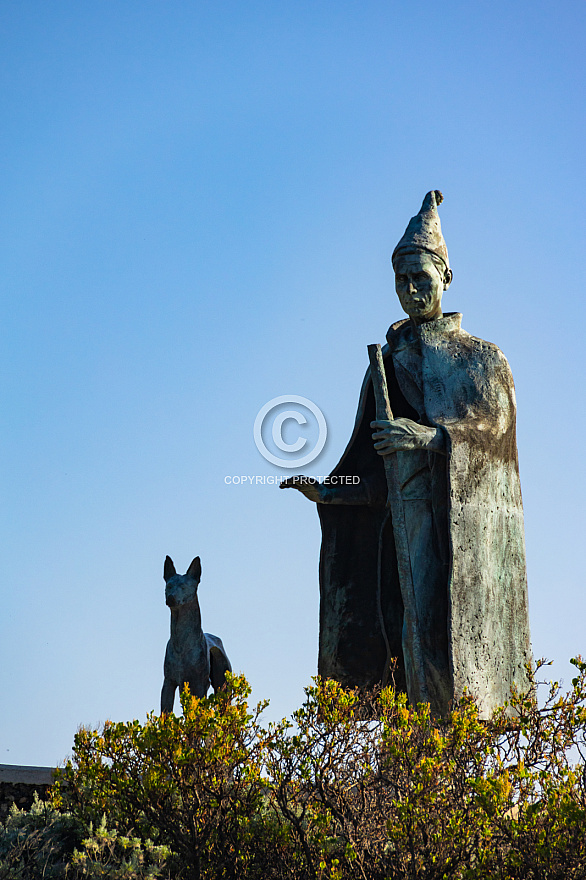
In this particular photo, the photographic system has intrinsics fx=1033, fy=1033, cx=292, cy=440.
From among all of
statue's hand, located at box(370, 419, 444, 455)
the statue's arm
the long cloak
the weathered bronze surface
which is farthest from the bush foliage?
the weathered bronze surface

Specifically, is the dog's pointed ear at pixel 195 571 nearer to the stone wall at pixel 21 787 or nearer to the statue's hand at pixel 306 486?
the statue's hand at pixel 306 486

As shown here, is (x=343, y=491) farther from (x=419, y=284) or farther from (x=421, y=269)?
(x=421, y=269)

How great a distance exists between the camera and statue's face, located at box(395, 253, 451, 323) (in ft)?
26.2

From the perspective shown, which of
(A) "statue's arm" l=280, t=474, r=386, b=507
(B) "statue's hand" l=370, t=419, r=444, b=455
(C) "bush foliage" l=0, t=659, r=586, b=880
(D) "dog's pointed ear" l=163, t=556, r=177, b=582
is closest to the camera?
(C) "bush foliage" l=0, t=659, r=586, b=880

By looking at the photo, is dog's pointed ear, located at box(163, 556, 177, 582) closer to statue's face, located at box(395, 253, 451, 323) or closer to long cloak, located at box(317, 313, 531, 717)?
long cloak, located at box(317, 313, 531, 717)

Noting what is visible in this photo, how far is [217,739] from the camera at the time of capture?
514 centimetres

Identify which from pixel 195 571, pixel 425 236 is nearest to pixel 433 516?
pixel 425 236

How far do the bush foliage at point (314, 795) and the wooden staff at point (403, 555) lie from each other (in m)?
1.58

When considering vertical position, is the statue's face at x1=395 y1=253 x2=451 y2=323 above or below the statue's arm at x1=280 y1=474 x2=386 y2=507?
above

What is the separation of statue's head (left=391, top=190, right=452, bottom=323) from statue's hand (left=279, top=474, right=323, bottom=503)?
1.53 m

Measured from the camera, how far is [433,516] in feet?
24.7

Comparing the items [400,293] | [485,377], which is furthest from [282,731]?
[400,293]

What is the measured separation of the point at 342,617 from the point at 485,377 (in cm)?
218

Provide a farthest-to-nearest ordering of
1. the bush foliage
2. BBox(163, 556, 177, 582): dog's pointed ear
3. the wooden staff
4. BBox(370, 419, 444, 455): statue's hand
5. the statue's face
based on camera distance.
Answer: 1. BBox(163, 556, 177, 582): dog's pointed ear
2. the statue's face
3. BBox(370, 419, 444, 455): statue's hand
4. the wooden staff
5. the bush foliage
